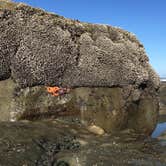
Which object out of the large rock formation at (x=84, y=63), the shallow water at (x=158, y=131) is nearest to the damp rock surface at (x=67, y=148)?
the large rock formation at (x=84, y=63)

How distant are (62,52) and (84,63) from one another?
1551 millimetres

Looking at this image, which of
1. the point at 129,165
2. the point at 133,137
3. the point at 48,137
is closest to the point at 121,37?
the point at 133,137

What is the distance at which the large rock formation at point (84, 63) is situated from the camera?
2067 cm

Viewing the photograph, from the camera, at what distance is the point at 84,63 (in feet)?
72.7

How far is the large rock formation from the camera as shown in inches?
814

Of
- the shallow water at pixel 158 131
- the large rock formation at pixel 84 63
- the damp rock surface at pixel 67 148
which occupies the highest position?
the large rock formation at pixel 84 63

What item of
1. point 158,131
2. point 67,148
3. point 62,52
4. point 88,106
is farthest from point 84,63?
point 158,131

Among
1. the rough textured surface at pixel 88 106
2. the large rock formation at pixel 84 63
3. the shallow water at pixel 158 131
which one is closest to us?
the rough textured surface at pixel 88 106

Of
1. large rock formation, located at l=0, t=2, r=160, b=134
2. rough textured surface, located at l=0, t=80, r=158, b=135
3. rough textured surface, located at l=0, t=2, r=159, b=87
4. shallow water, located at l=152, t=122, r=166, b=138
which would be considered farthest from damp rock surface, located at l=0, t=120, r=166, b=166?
shallow water, located at l=152, t=122, r=166, b=138

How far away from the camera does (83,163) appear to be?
543 inches

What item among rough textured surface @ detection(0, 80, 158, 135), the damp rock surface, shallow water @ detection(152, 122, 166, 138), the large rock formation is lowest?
shallow water @ detection(152, 122, 166, 138)

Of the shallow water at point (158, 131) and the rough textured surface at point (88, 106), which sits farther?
the shallow water at point (158, 131)

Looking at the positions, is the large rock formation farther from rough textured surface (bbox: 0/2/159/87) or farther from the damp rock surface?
the damp rock surface

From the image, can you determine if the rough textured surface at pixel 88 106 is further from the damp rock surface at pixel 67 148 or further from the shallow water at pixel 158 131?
the shallow water at pixel 158 131
